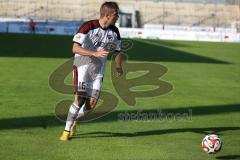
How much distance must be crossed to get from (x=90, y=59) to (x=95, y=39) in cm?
42

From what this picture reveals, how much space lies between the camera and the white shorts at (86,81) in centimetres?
1048

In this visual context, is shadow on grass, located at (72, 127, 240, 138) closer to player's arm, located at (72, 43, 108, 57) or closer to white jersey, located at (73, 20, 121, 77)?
white jersey, located at (73, 20, 121, 77)

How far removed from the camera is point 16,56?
95.3ft

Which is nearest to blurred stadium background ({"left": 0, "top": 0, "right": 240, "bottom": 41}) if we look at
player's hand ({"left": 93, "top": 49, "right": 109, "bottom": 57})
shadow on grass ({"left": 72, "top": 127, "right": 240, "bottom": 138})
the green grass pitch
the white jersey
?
the green grass pitch

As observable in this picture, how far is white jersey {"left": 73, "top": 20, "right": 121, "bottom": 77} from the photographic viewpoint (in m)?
10.2

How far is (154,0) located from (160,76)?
55963mm

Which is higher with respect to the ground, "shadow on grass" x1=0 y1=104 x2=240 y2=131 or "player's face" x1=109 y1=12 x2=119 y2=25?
"player's face" x1=109 y1=12 x2=119 y2=25

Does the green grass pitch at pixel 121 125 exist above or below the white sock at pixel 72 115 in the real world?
below

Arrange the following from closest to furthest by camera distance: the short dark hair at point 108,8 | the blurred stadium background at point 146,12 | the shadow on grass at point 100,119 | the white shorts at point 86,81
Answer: the short dark hair at point 108,8 < the white shorts at point 86,81 < the shadow on grass at point 100,119 < the blurred stadium background at point 146,12

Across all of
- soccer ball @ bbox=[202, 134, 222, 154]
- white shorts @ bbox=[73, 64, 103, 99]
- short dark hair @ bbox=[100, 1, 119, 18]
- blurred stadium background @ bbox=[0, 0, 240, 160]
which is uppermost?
short dark hair @ bbox=[100, 1, 119, 18]

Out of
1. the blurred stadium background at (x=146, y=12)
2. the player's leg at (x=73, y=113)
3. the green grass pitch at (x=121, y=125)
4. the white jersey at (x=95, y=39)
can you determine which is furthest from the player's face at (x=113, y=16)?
the blurred stadium background at (x=146, y=12)

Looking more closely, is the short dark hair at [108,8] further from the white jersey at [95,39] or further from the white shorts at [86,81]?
the white shorts at [86,81]

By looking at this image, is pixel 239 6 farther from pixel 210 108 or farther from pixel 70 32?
pixel 210 108

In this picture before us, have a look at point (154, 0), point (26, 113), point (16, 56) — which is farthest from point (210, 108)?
point (154, 0)
